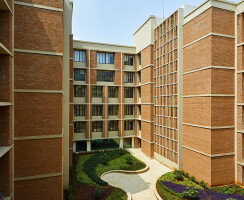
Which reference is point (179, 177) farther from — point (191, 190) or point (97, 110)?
point (97, 110)

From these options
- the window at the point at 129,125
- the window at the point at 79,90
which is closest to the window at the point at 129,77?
the window at the point at 129,125

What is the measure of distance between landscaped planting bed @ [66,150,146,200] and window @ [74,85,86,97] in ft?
28.8

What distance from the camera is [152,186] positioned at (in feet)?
48.7

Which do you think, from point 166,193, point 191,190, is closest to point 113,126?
point 166,193

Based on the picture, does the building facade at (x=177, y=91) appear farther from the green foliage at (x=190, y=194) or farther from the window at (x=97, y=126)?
the green foliage at (x=190, y=194)

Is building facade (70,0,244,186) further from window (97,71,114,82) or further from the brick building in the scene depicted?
the brick building

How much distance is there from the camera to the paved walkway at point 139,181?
13.6m

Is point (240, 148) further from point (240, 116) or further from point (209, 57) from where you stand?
point (209, 57)

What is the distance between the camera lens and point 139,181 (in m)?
15.8

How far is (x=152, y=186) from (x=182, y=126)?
21.9ft

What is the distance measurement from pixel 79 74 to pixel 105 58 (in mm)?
4776

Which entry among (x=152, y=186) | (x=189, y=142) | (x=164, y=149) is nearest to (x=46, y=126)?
(x=152, y=186)

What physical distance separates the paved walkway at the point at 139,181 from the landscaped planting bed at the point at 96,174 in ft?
3.22

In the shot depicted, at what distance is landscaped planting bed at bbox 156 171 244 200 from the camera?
12.0 m
